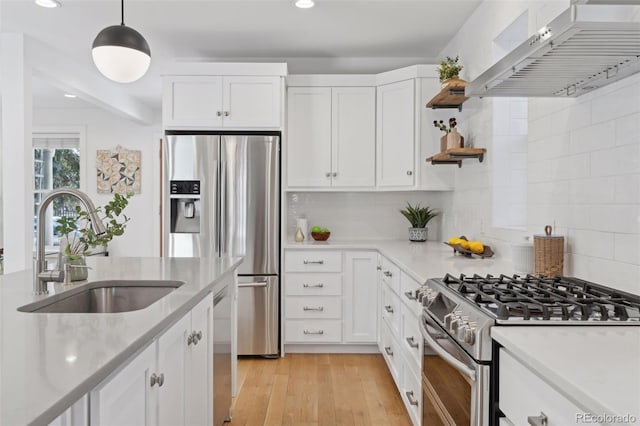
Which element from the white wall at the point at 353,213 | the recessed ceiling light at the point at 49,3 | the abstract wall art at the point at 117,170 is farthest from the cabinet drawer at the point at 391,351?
the abstract wall art at the point at 117,170

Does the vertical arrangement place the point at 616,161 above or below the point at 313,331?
above

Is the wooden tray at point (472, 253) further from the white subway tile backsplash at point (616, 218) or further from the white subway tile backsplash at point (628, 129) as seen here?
the white subway tile backsplash at point (628, 129)

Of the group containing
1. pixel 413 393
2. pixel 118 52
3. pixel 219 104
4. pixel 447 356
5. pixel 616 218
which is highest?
pixel 219 104

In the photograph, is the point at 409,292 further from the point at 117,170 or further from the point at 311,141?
the point at 117,170

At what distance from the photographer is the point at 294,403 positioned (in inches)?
119

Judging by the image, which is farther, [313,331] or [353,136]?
[353,136]

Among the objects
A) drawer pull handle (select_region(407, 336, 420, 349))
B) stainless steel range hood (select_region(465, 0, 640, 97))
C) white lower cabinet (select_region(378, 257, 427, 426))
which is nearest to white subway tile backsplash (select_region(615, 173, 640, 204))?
stainless steel range hood (select_region(465, 0, 640, 97))

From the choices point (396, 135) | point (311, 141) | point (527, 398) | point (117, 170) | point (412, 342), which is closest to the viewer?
point (527, 398)

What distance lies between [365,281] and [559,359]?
9.77 feet

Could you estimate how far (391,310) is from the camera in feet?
10.6

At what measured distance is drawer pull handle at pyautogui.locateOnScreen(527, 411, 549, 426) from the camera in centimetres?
104

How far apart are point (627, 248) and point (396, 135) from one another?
252 cm

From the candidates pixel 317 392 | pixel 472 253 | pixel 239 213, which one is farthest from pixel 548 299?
pixel 239 213

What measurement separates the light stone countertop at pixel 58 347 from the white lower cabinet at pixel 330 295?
7.06ft
